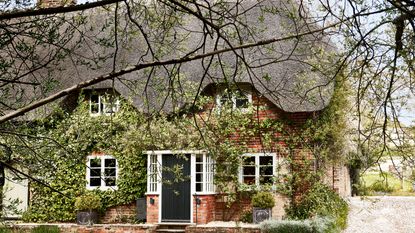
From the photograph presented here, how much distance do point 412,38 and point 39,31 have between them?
3100 mm

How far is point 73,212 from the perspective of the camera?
1859 centimetres

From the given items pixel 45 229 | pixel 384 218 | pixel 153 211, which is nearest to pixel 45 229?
pixel 45 229

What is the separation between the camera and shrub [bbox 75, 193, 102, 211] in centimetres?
1788

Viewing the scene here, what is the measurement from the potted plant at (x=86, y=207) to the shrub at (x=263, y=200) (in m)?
4.43

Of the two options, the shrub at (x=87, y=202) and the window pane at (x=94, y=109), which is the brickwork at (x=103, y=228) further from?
the window pane at (x=94, y=109)

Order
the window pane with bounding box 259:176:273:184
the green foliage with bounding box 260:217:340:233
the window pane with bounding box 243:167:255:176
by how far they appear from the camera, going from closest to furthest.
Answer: the green foliage with bounding box 260:217:340:233, the window pane with bounding box 259:176:273:184, the window pane with bounding box 243:167:255:176

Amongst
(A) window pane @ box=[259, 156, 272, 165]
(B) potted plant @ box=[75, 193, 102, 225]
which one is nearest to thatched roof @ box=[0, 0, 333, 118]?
(A) window pane @ box=[259, 156, 272, 165]

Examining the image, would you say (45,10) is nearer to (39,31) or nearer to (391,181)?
(39,31)

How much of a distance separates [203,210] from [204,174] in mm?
1009

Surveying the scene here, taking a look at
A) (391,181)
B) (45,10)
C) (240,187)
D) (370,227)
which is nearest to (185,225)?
(240,187)

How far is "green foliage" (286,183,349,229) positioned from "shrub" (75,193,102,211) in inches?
207

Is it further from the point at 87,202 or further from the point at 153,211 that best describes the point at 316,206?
the point at 87,202

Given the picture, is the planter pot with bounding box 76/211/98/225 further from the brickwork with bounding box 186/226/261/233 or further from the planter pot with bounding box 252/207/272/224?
the planter pot with bounding box 252/207/272/224

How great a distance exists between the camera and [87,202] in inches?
704
